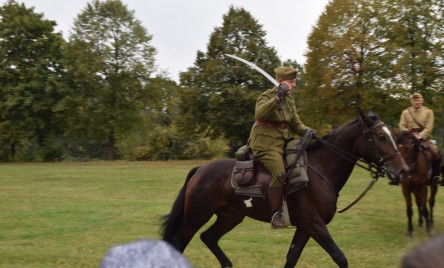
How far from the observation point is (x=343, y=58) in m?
34.9

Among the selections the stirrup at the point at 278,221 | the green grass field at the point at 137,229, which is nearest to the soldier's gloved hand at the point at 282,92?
the stirrup at the point at 278,221

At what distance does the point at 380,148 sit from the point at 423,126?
4.12 metres

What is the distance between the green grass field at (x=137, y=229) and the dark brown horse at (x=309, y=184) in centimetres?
137

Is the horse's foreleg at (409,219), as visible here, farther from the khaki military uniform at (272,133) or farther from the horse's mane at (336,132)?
the khaki military uniform at (272,133)

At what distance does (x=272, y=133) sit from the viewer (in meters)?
7.20

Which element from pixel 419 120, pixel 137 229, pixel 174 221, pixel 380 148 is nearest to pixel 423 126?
pixel 419 120

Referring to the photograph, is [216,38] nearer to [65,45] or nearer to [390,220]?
[65,45]

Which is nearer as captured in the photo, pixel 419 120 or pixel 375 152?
pixel 375 152

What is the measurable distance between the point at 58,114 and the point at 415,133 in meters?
39.4

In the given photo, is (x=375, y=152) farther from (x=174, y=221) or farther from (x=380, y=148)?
(x=174, y=221)

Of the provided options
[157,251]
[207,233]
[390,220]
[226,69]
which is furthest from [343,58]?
[157,251]

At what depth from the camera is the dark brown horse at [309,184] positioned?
276 inches

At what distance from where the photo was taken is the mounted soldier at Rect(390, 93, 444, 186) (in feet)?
34.5

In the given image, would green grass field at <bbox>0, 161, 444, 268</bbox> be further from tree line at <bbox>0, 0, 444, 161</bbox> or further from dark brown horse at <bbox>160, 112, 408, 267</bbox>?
tree line at <bbox>0, 0, 444, 161</bbox>
